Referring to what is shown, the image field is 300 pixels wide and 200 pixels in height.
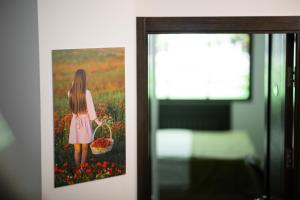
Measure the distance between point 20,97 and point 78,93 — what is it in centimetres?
35

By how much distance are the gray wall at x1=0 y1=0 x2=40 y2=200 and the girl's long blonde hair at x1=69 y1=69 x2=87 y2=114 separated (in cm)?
22

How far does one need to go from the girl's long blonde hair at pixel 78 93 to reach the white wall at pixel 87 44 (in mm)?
144

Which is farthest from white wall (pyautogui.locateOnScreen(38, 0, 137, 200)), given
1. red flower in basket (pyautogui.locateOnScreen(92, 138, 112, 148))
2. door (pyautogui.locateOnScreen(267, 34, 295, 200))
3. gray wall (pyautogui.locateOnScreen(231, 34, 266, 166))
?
gray wall (pyautogui.locateOnScreen(231, 34, 266, 166))

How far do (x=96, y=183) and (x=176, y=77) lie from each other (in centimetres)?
435

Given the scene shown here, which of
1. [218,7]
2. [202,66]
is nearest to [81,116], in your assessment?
[218,7]

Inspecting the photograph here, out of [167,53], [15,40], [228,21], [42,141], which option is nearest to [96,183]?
[42,141]

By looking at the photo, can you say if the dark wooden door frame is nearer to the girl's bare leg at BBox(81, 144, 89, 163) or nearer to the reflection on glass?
the girl's bare leg at BBox(81, 144, 89, 163)

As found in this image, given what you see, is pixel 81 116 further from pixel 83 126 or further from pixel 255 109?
pixel 255 109

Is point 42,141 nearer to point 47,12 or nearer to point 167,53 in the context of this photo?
point 47,12

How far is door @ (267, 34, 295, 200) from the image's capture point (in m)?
2.96

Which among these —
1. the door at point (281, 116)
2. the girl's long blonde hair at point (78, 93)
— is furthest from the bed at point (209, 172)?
the girl's long blonde hair at point (78, 93)

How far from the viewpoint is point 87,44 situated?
2.48 meters

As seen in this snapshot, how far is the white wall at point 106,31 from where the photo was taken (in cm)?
236

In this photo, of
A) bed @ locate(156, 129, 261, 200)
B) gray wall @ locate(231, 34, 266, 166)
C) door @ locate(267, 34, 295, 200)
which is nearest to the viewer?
door @ locate(267, 34, 295, 200)
